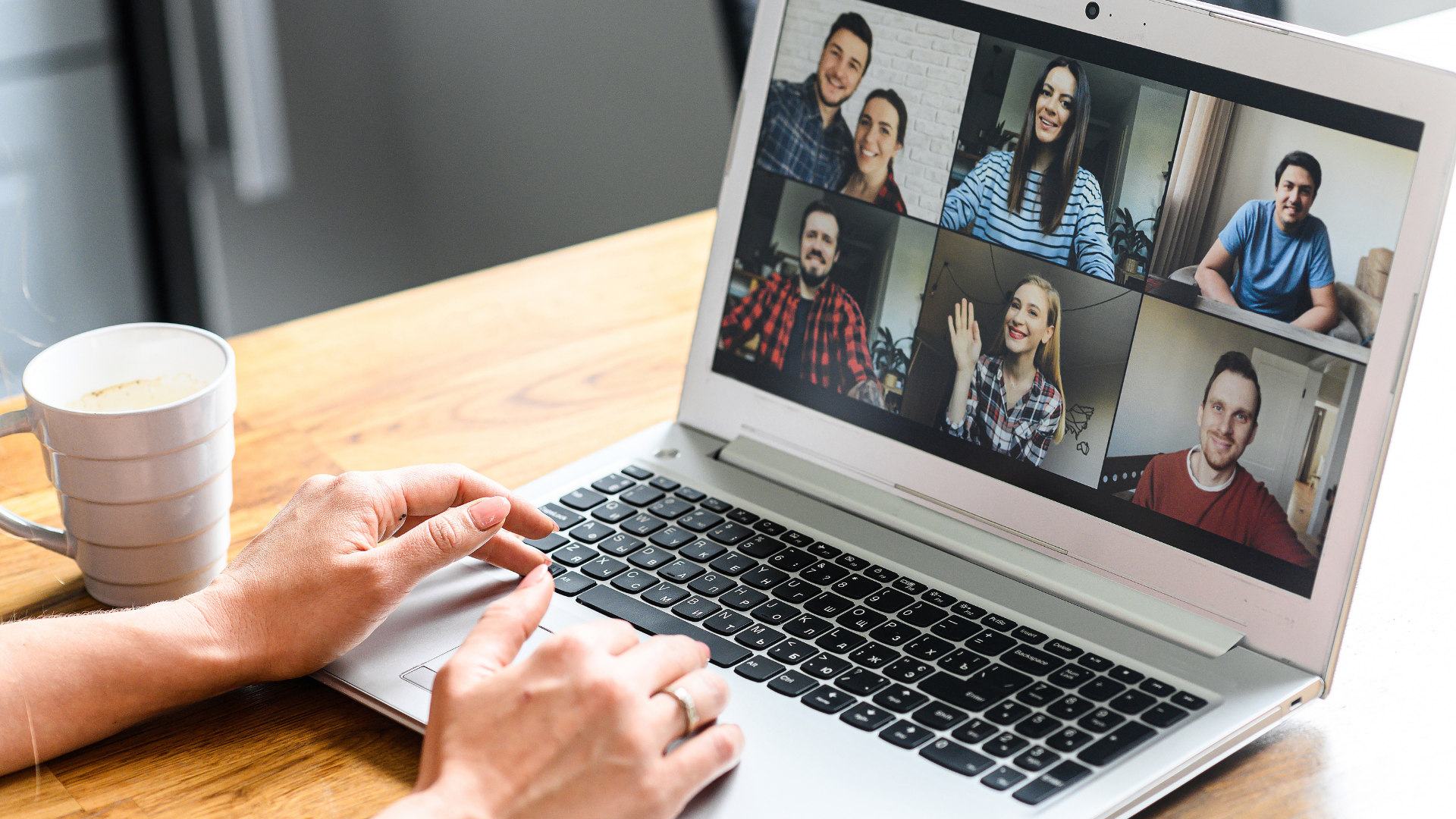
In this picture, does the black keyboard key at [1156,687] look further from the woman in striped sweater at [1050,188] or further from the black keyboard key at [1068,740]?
the woman in striped sweater at [1050,188]

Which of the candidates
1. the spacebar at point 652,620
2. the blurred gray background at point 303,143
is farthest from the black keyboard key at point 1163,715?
the blurred gray background at point 303,143

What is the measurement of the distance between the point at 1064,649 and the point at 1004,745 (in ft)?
0.32

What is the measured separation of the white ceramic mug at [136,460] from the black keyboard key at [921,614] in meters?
0.42

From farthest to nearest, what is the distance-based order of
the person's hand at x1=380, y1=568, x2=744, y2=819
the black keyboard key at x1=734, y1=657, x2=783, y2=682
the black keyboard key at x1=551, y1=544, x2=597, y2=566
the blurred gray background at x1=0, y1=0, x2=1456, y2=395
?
the blurred gray background at x1=0, y1=0, x2=1456, y2=395 < the black keyboard key at x1=551, y1=544, x2=597, y2=566 < the black keyboard key at x1=734, y1=657, x2=783, y2=682 < the person's hand at x1=380, y1=568, x2=744, y2=819

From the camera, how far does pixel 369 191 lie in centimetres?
236

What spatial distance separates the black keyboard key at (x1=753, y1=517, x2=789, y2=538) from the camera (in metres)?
0.78

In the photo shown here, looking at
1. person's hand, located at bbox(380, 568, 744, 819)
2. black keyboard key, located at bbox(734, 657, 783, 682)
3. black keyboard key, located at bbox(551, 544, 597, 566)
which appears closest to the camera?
person's hand, located at bbox(380, 568, 744, 819)

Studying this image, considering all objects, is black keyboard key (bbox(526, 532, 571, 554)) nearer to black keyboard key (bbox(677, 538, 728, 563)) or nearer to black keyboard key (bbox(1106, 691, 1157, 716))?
black keyboard key (bbox(677, 538, 728, 563))

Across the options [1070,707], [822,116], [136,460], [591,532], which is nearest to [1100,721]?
[1070,707]

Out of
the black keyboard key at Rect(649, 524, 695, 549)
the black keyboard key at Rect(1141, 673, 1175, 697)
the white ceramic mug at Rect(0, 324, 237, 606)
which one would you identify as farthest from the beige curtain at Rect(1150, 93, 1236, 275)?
the white ceramic mug at Rect(0, 324, 237, 606)

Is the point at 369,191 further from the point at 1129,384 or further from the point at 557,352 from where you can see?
the point at 1129,384

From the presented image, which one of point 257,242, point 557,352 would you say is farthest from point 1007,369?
Answer: point 257,242

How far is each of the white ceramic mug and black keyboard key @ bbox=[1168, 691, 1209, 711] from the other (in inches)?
21.9

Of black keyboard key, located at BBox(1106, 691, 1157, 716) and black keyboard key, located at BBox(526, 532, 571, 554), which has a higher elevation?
black keyboard key, located at BBox(1106, 691, 1157, 716)
